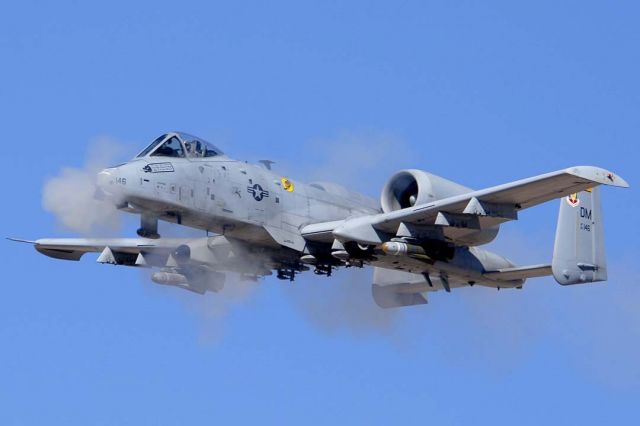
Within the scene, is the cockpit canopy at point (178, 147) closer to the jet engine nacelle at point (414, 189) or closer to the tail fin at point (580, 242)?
the jet engine nacelle at point (414, 189)

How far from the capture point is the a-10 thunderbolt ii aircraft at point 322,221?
113 feet

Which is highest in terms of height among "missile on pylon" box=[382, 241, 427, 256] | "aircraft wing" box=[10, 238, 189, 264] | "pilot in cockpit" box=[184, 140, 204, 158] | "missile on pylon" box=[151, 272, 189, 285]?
"pilot in cockpit" box=[184, 140, 204, 158]

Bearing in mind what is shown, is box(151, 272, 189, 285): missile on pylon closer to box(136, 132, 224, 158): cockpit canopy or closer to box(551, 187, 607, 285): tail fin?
box(136, 132, 224, 158): cockpit canopy

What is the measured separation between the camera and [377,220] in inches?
1389

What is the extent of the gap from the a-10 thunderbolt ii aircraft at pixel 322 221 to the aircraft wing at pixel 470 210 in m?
0.02

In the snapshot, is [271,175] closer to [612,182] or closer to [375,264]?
[375,264]

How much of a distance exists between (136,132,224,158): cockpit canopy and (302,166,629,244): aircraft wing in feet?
10.5

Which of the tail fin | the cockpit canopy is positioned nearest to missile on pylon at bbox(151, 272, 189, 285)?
the cockpit canopy

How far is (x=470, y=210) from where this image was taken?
3391cm

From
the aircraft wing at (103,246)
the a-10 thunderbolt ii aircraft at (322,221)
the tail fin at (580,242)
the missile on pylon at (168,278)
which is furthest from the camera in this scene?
the aircraft wing at (103,246)

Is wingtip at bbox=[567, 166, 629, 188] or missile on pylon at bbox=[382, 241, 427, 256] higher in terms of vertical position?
wingtip at bbox=[567, 166, 629, 188]

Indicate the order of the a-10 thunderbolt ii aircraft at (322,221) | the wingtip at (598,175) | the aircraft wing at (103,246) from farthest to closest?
Answer: the aircraft wing at (103,246) → the a-10 thunderbolt ii aircraft at (322,221) → the wingtip at (598,175)

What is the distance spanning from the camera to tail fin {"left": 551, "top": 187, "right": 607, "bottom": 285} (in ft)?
125

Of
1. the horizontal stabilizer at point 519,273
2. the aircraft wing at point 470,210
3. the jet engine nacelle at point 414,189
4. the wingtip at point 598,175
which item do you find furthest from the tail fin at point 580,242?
the wingtip at point 598,175
